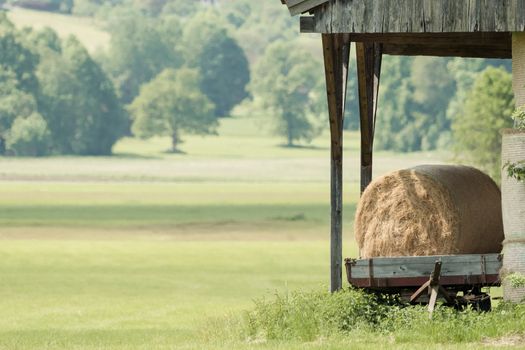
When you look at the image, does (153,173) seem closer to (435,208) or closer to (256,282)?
(256,282)

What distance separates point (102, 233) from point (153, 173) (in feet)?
246

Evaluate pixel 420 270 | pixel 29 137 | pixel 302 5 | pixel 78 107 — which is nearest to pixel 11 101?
pixel 78 107

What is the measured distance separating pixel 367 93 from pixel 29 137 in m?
147

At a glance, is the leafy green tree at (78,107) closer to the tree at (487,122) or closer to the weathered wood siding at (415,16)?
the tree at (487,122)

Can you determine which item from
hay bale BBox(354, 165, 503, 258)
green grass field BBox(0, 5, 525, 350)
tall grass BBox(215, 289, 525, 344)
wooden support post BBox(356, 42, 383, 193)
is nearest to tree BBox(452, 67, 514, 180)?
green grass field BBox(0, 5, 525, 350)

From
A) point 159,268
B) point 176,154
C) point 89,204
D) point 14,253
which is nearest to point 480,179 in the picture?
point 159,268

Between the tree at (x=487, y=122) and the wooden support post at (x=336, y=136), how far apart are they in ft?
227

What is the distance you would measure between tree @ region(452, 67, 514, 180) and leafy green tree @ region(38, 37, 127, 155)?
86822 millimetres

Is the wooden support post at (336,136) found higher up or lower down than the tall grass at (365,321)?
higher up

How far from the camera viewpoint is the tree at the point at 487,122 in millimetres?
92000

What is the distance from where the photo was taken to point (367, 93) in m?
23.3

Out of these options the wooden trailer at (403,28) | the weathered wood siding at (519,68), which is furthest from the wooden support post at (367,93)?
the weathered wood siding at (519,68)

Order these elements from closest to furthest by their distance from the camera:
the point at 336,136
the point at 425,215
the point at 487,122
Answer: the point at 425,215, the point at 336,136, the point at 487,122

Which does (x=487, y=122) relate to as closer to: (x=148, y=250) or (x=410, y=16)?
(x=148, y=250)
